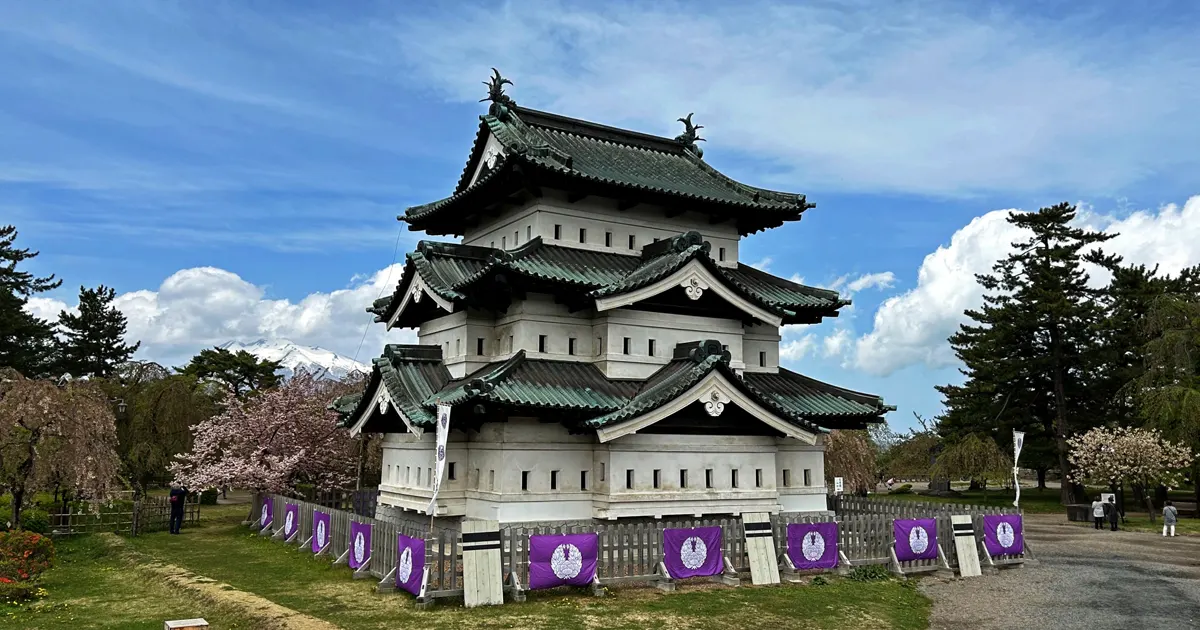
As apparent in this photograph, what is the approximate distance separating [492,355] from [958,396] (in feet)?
172

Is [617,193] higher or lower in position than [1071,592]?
higher

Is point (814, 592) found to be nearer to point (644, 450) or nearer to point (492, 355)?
point (644, 450)

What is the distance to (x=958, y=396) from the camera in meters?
66.2

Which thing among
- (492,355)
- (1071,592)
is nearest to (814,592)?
(1071,592)

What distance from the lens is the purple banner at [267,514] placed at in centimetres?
3131

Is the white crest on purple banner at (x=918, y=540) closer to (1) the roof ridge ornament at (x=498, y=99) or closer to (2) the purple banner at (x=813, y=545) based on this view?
(2) the purple banner at (x=813, y=545)

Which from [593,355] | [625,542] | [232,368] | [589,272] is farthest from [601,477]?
[232,368]

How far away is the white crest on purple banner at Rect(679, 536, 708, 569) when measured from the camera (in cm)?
1952

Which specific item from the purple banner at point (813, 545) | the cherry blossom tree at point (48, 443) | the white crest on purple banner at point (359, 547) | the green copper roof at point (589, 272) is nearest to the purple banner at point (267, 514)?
the cherry blossom tree at point (48, 443)

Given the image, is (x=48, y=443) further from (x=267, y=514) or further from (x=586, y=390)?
(x=586, y=390)

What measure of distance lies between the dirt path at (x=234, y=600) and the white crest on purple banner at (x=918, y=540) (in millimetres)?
15165

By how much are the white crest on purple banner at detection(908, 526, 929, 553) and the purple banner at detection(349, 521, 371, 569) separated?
1430 centimetres

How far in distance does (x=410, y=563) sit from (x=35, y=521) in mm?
20459

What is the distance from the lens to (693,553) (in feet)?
64.4
